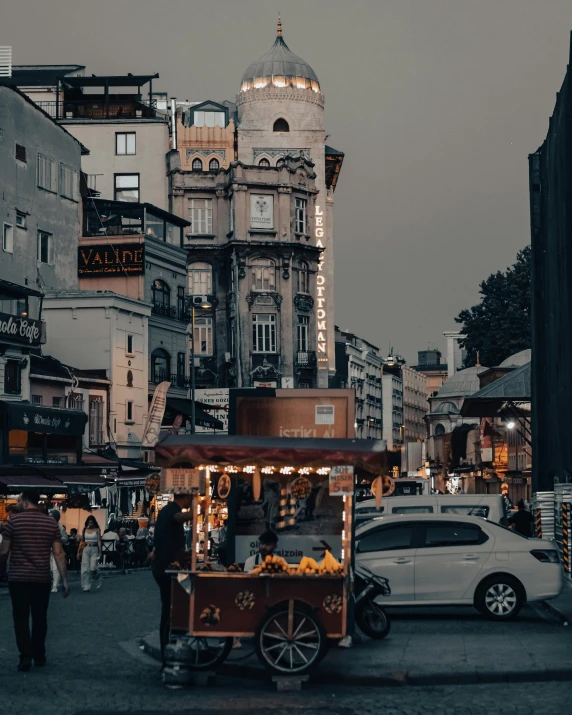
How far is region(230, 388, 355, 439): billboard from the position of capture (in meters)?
20.2

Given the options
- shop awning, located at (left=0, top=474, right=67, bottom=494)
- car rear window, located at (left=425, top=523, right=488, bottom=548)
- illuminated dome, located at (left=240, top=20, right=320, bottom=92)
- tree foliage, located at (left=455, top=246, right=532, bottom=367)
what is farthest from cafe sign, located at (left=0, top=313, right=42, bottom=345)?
tree foliage, located at (left=455, top=246, right=532, bottom=367)

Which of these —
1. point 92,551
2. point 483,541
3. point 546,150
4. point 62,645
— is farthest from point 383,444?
point 546,150

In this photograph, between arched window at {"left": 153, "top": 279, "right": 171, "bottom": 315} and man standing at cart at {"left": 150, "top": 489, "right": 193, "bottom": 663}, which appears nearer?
man standing at cart at {"left": 150, "top": 489, "right": 193, "bottom": 663}

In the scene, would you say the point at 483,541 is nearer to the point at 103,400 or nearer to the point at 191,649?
→ the point at 191,649

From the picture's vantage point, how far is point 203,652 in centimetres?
1455

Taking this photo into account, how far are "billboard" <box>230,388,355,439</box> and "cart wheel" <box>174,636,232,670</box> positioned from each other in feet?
18.5

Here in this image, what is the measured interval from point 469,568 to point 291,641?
8508 mm

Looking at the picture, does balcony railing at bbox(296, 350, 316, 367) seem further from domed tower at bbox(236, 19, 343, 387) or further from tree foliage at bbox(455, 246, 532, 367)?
tree foliage at bbox(455, 246, 532, 367)

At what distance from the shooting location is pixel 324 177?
309ft

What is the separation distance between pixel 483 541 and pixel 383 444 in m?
8.10

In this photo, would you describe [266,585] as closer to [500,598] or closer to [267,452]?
[267,452]

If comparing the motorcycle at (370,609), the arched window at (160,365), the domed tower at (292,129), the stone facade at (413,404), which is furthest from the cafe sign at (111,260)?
the stone facade at (413,404)

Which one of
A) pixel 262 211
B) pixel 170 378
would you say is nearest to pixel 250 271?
pixel 262 211

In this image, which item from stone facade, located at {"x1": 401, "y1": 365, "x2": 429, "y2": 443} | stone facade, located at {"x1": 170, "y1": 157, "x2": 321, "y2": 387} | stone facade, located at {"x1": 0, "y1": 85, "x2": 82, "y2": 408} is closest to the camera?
stone facade, located at {"x1": 0, "y1": 85, "x2": 82, "y2": 408}
